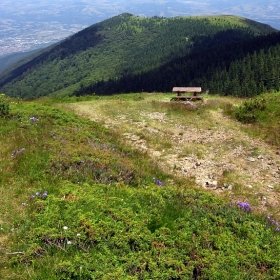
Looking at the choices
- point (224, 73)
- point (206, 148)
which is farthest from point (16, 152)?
point (224, 73)

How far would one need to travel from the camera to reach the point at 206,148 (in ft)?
43.9

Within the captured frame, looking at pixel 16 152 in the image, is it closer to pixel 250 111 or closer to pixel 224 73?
pixel 250 111

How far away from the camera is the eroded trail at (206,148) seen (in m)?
9.77

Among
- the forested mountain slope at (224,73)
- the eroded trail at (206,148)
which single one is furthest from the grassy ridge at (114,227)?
the forested mountain slope at (224,73)

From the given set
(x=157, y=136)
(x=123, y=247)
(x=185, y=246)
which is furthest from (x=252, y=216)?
(x=157, y=136)

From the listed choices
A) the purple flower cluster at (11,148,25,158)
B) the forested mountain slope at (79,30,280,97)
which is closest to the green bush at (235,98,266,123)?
the purple flower cluster at (11,148,25,158)

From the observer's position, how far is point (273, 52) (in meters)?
95.0

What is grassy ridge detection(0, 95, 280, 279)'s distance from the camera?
4.90m

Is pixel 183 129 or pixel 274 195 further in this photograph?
pixel 183 129

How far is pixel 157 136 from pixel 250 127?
594cm

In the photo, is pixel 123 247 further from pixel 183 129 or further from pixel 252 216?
pixel 183 129

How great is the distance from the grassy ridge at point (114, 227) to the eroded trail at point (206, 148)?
8.66ft

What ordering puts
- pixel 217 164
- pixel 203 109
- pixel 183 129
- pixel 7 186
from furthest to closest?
1. pixel 203 109
2. pixel 183 129
3. pixel 217 164
4. pixel 7 186

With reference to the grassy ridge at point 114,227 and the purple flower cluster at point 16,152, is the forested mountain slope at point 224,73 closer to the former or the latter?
the grassy ridge at point 114,227
